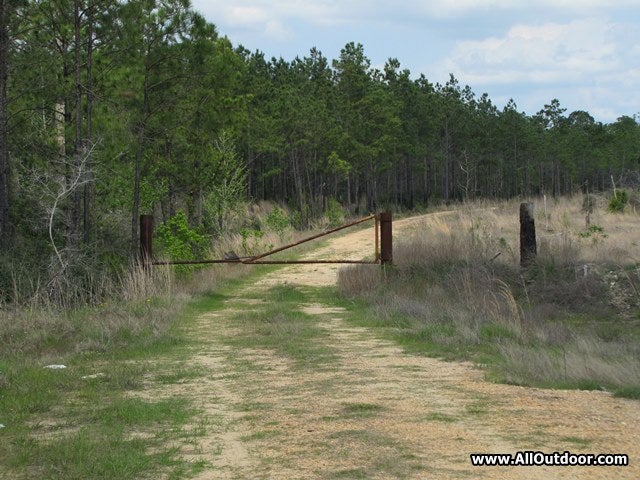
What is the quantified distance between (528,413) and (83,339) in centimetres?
707

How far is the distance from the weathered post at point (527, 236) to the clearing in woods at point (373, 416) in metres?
6.92

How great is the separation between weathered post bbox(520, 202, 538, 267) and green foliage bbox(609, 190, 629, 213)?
40.5 ft

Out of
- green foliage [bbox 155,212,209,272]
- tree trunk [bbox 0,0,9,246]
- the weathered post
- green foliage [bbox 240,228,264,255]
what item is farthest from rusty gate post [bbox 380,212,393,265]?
tree trunk [bbox 0,0,9,246]

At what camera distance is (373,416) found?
644cm

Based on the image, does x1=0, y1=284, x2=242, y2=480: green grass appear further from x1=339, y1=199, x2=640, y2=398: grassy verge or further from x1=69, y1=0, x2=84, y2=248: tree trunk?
x1=69, y1=0, x2=84, y2=248: tree trunk

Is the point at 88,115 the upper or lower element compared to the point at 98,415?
upper

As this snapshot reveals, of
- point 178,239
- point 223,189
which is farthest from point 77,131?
point 223,189

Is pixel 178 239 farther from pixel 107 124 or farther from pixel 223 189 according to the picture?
pixel 223 189

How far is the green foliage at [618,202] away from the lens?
90.9ft

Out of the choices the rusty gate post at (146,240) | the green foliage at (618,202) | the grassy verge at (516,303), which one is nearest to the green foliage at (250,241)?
the grassy verge at (516,303)

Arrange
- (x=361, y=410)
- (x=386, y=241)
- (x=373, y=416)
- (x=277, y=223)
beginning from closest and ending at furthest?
Answer: (x=373, y=416)
(x=361, y=410)
(x=386, y=241)
(x=277, y=223)

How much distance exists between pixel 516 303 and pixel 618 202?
14908 mm

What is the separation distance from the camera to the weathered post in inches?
645

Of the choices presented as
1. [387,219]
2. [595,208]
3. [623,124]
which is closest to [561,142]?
[623,124]
